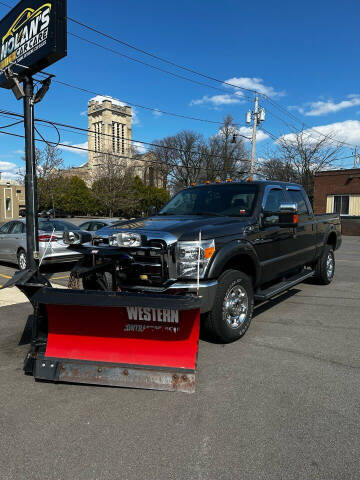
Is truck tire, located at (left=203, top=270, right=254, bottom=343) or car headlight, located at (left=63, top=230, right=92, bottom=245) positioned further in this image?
car headlight, located at (left=63, top=230, right=92, bottom=245)

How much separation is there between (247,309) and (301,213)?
105 inches

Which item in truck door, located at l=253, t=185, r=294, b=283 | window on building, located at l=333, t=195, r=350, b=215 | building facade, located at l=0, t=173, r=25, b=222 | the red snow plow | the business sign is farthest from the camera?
building facade, located at l=0, t=173, r=25, b=222

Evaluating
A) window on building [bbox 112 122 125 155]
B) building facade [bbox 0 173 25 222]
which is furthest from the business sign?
building facade [bbox 0 173 25 222]

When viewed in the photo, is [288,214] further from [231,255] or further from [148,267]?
[148,267]

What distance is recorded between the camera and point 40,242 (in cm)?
883

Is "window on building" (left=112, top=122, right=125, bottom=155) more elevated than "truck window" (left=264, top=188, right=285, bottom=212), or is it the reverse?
"window on building" (left=112, top=122, right=125, bottom=155)

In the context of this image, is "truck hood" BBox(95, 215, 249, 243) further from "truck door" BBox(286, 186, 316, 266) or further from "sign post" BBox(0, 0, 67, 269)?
"sign post" BBox(0, 0, 67, 269)

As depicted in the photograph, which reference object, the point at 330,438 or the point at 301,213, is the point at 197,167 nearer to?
the point at 301,213

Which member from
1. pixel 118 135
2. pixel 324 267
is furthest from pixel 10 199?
pixel 324 267

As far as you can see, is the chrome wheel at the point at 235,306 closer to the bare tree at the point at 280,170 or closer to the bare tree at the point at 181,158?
the bare tree at the point at 280,170

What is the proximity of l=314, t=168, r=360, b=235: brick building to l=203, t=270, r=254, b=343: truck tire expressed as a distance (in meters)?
23.6

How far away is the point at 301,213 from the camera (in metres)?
6.30

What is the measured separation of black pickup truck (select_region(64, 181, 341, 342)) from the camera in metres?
3.73

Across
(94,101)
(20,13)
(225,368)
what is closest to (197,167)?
(94,101)
